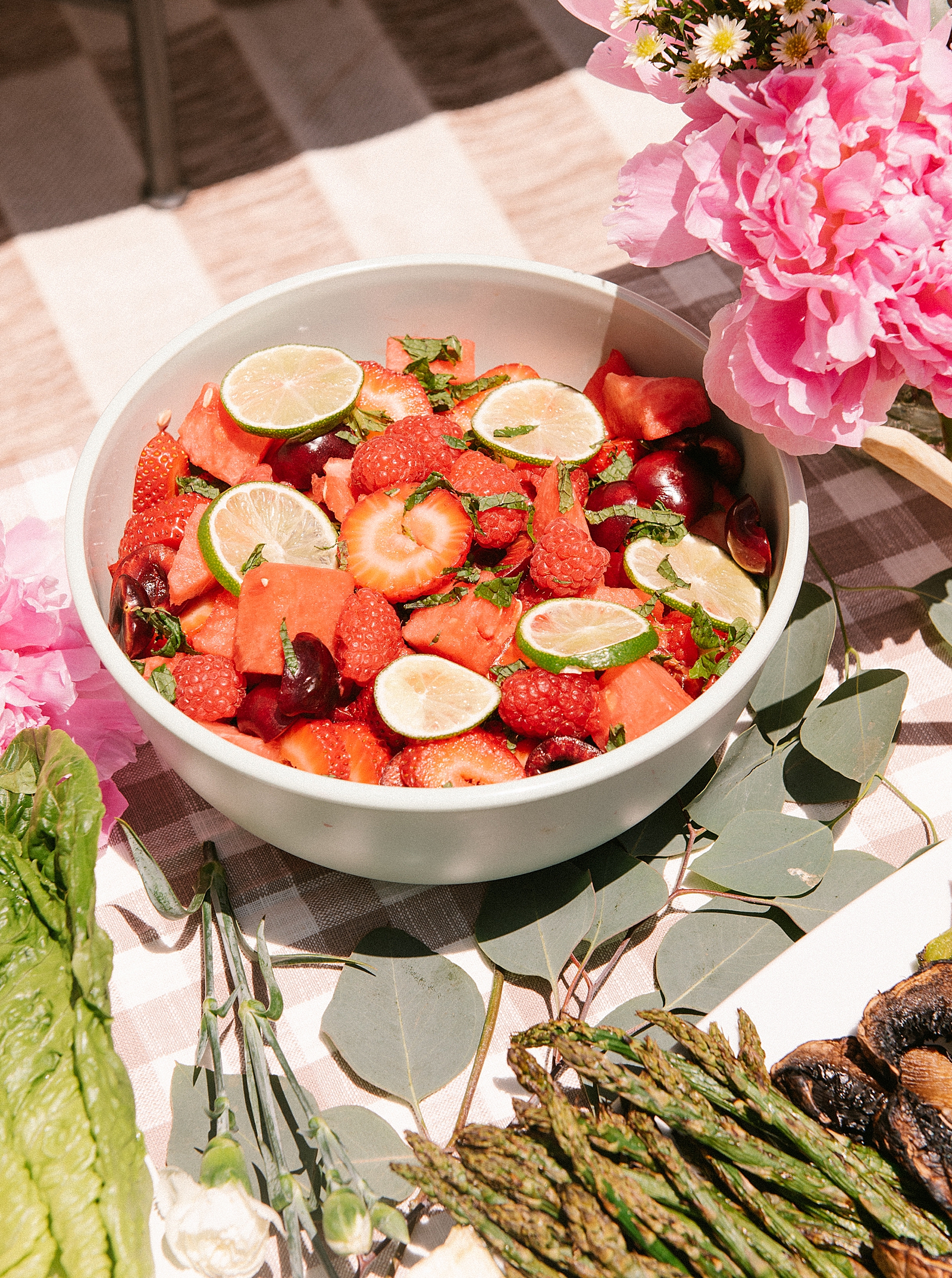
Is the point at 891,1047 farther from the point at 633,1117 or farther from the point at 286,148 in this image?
the point at 286,148

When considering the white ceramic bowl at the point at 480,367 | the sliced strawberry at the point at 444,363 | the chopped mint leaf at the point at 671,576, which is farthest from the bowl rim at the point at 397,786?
the sliced strawberry at the point at 444,363

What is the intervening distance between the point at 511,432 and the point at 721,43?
0.44 metres

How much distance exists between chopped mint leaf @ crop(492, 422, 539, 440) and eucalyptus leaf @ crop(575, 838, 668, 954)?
0.48 meters

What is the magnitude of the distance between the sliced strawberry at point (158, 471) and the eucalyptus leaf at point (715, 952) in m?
0.78

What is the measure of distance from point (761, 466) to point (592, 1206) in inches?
30.5

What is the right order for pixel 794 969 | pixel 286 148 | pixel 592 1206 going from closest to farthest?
pixel 592 1206, pixel 794 969, pixel 286 148

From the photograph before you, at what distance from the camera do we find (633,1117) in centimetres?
95

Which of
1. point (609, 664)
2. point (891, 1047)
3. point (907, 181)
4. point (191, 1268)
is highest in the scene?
point (907, 181)

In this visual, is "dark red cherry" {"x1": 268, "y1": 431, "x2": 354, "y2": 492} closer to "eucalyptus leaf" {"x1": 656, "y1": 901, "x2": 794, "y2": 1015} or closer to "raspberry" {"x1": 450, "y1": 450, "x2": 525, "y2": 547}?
"raspberry" {"x1": 450, "y1": 450, "x2": 525, "y2": 547}

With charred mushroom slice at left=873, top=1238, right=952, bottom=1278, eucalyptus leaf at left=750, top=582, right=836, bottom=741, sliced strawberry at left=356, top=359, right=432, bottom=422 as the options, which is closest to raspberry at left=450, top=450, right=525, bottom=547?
sliced strawberry at left=356, top=359, right=432, bottom=422

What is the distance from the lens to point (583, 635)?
1060mm

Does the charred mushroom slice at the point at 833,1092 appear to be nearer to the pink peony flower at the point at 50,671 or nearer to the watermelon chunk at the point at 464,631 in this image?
the watermelon chunk at the point at 464,631

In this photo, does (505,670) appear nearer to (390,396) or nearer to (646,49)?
(390,396)

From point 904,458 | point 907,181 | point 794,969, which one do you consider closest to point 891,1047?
point 794,969
